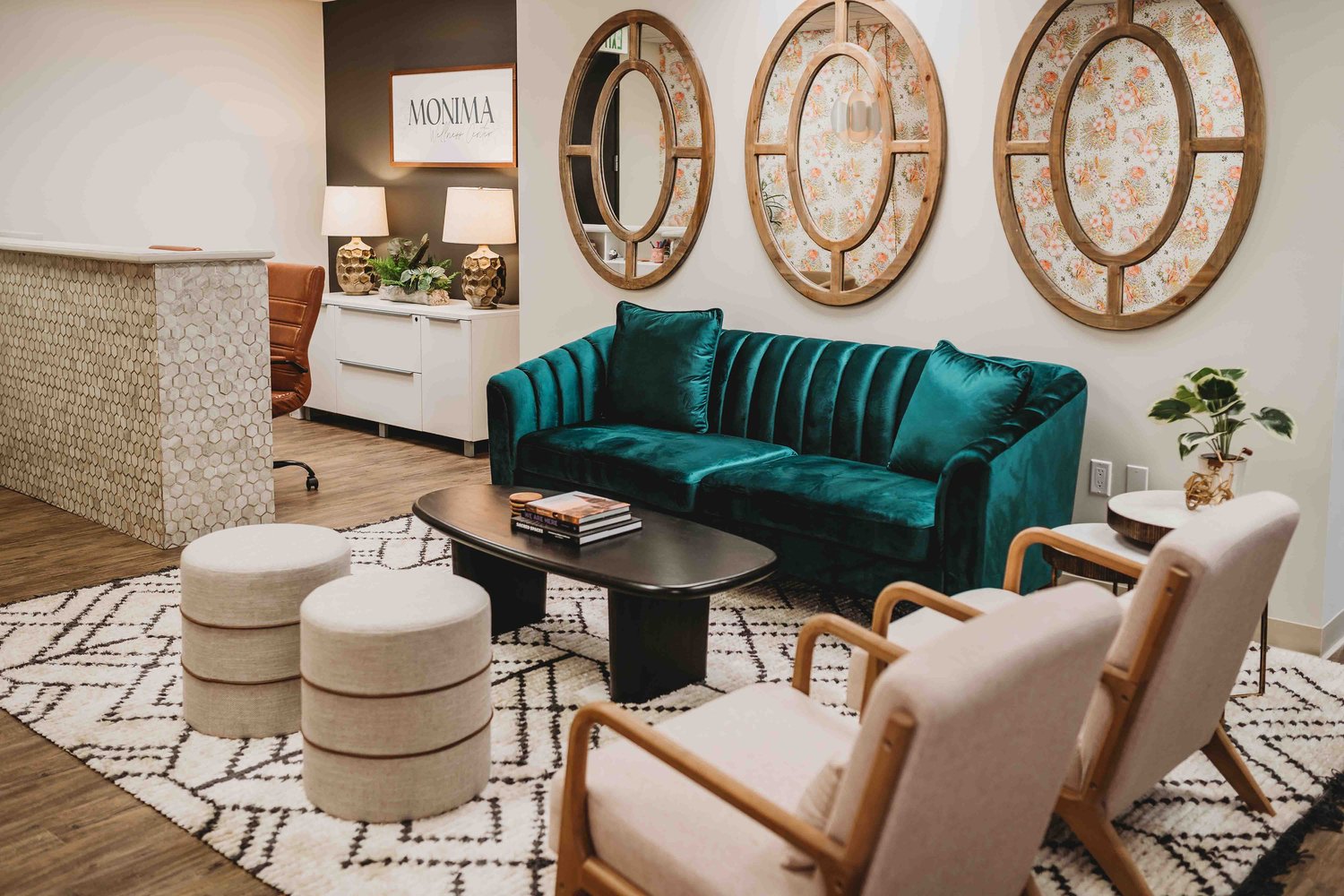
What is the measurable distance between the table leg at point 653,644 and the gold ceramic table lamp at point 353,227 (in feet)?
14.3

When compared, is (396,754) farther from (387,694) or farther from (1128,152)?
(1128,152)

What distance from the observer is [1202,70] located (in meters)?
3.80

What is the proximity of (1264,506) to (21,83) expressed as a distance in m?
6.50

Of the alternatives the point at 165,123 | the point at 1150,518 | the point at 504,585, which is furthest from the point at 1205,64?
the point at 165,123

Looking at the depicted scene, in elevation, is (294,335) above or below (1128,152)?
below

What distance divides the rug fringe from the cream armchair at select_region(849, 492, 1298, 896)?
27 centimetres

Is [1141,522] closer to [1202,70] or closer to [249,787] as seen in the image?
[1202,70]

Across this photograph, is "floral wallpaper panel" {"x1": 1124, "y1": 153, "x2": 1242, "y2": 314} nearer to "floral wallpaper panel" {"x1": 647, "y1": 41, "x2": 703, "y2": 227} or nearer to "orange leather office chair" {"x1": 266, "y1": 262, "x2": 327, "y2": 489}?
"floral wallpaper panel" {"x1": 647, "y1": 41, "x2": 703, "y2": 227}

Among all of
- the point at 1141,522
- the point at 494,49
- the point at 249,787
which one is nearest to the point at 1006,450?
the point at 1141,522

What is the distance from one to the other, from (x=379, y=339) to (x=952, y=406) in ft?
12.1

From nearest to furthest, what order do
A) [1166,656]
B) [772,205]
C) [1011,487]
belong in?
[1166,656]
[1011,487]
[772,205]

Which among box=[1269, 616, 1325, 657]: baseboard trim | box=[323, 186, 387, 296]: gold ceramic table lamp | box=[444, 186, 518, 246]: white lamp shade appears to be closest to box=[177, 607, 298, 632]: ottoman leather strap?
box=[1269, 616, 1325, 657]: baseboard trim

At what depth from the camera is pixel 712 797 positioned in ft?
6.45

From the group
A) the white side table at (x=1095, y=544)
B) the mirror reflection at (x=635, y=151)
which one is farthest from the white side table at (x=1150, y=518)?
the mirror reflection at (x=635, y=151)
